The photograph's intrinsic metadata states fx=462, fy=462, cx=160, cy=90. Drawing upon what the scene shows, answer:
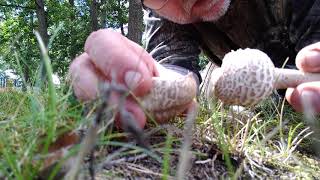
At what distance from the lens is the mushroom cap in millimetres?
1122

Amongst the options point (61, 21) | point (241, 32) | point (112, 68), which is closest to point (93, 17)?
point (61, 21)

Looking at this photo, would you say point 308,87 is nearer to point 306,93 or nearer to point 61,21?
point 306,93

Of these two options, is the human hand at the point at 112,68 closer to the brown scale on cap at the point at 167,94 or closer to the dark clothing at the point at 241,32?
the brown scale on cap at the point at 167,94

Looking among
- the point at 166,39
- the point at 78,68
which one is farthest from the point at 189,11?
the point at 78,68

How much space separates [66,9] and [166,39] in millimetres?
13624

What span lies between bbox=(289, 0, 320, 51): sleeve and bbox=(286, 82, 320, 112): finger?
2.05ft

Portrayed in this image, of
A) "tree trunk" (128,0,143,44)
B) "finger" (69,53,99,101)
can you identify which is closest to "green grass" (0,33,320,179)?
"finger" (69,53,99,101)

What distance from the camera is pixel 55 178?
23.6 inches

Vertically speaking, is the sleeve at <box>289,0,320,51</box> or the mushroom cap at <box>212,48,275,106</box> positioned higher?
the sleeve at <box>289,0,320,51</box>

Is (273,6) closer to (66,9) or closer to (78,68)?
(78,68)

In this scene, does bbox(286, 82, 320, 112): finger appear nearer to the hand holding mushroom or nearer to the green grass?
the hand holding mushroom

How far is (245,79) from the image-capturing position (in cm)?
112

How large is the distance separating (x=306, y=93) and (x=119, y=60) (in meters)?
0.55

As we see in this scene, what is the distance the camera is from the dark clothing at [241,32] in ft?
6.63
